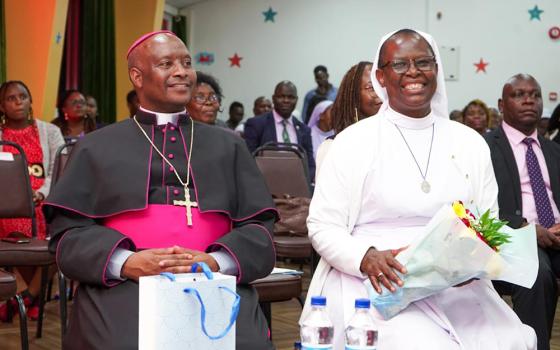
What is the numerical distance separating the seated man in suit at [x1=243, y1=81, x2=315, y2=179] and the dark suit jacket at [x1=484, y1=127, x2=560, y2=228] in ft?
12.9

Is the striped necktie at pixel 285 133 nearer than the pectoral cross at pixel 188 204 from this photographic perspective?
No

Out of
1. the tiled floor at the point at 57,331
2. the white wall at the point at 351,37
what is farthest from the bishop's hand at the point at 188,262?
the white wall at the point at 351,37

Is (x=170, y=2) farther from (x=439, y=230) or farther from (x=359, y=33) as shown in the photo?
(x=439, y=230)

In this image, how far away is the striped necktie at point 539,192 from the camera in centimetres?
428

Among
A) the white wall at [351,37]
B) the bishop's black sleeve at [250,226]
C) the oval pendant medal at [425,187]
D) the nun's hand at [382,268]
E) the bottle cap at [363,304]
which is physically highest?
the white wall at [351,37]

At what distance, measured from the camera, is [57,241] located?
2.82 m

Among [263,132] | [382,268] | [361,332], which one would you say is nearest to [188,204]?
[382,268]

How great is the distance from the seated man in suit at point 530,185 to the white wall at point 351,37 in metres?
10.2

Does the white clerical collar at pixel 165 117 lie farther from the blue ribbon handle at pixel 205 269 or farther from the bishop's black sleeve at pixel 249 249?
the blue ribbon handle at pixel 205 269

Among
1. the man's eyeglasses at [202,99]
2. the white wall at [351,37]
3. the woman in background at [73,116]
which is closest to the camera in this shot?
the man's eyeglasses at [202,99]

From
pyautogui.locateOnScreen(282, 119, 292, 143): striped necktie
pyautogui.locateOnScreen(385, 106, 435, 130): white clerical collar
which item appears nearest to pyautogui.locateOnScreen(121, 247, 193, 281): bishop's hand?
pyautogui.locateOnScreen(385, 106, 435, 130): white clerical collar

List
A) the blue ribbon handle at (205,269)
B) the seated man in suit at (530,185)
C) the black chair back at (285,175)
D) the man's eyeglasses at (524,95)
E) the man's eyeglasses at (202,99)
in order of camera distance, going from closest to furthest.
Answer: the blue ribbon handle at (205,269) < the seated man in suit at (530,185) < the man's eyeglasses at (524,95) < the man's eyeglasses at (202,99) < the black chair back at (285,175)

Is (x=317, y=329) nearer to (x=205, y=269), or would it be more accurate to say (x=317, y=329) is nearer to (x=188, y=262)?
(x=205, y=269)

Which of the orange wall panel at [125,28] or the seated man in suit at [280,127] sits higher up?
the orange wall panel at [125,28]
